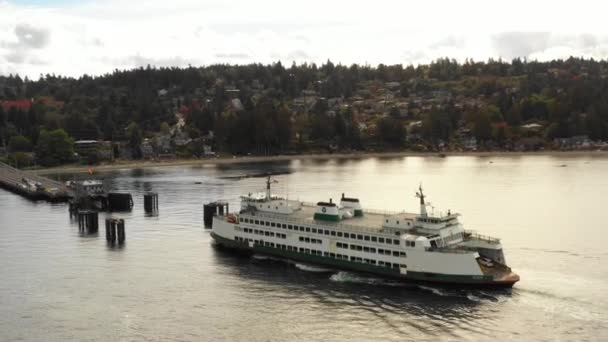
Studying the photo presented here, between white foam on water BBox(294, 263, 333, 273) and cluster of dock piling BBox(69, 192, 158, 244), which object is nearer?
white foam on water BBox(294, 263, 333, 273)

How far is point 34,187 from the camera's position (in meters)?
131

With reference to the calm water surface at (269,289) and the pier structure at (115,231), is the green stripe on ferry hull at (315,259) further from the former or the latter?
the pier structure at (115,231)

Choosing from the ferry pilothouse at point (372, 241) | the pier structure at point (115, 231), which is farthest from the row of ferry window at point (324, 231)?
the pier structure at point (115, 231)

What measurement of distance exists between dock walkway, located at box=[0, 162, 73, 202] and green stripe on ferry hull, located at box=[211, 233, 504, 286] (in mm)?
58985

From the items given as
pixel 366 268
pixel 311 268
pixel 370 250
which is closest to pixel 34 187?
Answer: pixel 311 268

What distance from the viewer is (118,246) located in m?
80.2

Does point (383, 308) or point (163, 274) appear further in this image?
point (163, 274)

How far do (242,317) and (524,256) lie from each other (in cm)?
3138

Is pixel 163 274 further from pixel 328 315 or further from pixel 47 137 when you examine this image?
pixel 47 137

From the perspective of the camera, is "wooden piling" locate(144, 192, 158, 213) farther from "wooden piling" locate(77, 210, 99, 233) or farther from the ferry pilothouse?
the ferry pilothouse

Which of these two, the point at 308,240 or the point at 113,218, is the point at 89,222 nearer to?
the point at 113,218

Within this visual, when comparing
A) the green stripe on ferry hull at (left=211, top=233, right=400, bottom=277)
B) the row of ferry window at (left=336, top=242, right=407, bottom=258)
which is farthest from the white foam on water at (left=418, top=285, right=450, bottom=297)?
the row of ferry window at (left=336, top=242, right=407, bottom=258)

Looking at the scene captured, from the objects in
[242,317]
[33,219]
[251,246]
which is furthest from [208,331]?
[33,219]

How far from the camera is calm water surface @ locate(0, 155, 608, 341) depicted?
50281 mm
